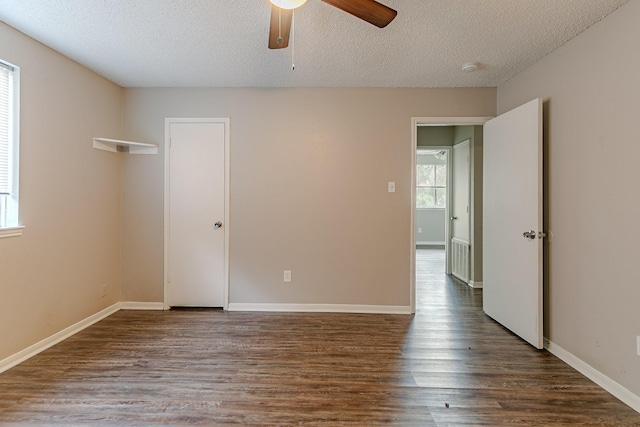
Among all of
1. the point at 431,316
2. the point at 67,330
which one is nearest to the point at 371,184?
the point at 431,316

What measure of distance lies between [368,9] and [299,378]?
216cm

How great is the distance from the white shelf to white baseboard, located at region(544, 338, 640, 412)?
4.08 meters

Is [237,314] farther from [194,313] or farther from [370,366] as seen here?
[370,366]

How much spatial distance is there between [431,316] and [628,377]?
1568mm

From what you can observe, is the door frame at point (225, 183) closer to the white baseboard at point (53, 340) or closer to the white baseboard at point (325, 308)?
the white baseboard at point (325, 308)

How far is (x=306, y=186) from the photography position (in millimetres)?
3414

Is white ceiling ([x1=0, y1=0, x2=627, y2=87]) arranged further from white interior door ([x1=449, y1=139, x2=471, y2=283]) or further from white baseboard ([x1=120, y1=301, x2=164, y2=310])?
white baseboard ([x1=120, y1=301, x2=164, y2=310])

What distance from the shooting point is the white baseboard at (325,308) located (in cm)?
339

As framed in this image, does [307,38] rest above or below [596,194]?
above

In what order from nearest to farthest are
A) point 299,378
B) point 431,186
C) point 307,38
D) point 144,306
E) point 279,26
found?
point 279,26, point 299,378, point 307,38, point 144,306, point 431,186

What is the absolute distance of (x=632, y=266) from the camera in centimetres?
190

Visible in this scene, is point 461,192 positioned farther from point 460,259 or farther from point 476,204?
point 460,259

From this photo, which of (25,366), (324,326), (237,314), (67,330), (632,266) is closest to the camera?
(632,266)

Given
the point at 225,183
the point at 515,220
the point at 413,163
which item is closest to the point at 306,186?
the point at 225,183
